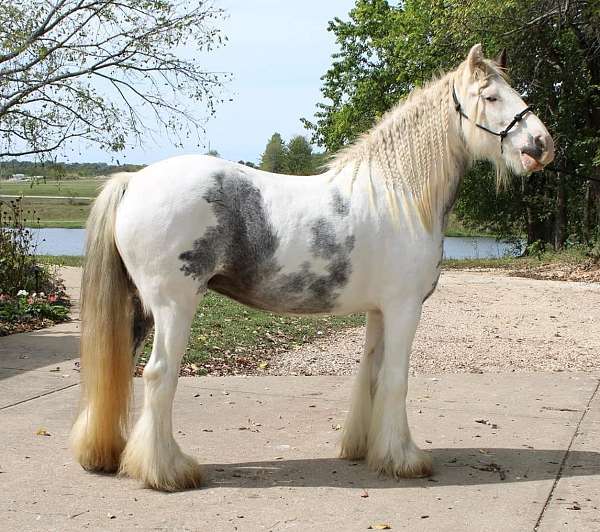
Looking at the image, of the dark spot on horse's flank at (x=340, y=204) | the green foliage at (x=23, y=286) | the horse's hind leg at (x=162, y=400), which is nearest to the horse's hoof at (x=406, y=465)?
the horse's hind leg at (x=162, y=400)

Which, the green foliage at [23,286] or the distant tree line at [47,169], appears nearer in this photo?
the green foliage at [23,286]

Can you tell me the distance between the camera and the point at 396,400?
408 cm

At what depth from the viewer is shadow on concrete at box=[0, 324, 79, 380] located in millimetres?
6602

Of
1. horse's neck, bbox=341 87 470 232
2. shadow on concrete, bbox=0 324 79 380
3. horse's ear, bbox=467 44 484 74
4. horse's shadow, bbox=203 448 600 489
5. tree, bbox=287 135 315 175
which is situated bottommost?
horse's shadow, bbox=203 448 600 489

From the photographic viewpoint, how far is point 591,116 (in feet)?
62.3

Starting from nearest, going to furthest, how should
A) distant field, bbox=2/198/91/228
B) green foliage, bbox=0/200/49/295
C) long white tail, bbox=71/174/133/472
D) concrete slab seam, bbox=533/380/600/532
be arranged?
concrete slab seam, bbox=533/380/600/532, long white tail, bbox=71/174/133/472, green foliage, bbox=0/200/49/295, distant field, bbox=2/198/91/228

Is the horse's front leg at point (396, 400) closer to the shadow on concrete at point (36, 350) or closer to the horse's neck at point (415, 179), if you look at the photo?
the horse's neck at point (415, 179)

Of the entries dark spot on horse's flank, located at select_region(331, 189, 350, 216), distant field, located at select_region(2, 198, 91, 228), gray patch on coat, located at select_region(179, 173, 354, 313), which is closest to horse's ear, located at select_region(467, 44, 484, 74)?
dark spot on horse's flank, located at select_region(331, 189, 350, 216)

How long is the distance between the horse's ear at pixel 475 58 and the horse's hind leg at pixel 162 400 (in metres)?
1.95

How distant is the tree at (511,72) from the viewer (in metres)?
15.6

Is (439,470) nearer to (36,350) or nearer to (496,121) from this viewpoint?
(496,121)

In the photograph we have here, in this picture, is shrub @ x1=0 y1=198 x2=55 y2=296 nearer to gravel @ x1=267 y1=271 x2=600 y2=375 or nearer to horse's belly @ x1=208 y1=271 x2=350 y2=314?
gravel @ x1=267 y1=271 x2=600 y2=375

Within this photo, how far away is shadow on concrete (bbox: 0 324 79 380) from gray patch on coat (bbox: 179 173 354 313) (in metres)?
3.11

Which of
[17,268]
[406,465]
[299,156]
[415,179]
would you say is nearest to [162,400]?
[406,465]
